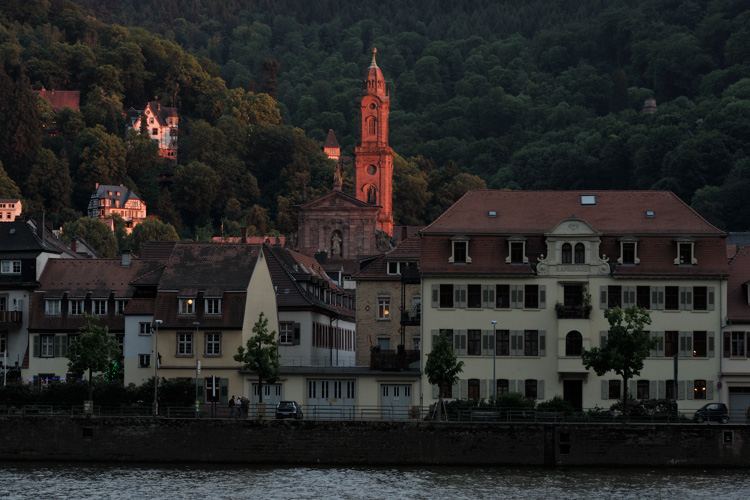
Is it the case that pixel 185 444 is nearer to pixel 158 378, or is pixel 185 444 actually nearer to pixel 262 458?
pixel 262 458

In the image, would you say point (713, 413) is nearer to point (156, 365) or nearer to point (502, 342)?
point (502, 342)

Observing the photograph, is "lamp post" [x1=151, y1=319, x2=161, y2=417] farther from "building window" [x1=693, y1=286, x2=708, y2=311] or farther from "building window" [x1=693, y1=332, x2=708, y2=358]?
"building window" [x1=693, y1=286, x2=708, y2=311]

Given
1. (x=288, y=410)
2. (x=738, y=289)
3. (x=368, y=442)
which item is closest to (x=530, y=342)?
(x=738, y=289)

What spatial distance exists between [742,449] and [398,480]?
15352 millimetres

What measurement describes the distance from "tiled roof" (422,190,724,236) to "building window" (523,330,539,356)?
17.1ft

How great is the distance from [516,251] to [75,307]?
26.6m

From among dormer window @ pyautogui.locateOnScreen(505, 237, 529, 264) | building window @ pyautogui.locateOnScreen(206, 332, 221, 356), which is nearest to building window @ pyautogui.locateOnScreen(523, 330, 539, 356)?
dormer window @ pyautogui.locateOnScreen(505, 237, 529, 264)

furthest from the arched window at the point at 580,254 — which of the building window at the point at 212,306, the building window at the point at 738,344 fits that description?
the building window at the point at 212,306

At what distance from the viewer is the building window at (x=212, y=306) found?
97.7 meters

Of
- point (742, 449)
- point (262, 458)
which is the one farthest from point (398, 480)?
point (742, 449)

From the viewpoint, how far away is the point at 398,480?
254 ft

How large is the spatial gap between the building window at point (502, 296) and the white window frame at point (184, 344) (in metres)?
16.5

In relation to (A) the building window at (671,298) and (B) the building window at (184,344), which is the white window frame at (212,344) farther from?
(A) the building window at (671,298)

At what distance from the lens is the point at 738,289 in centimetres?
9394
